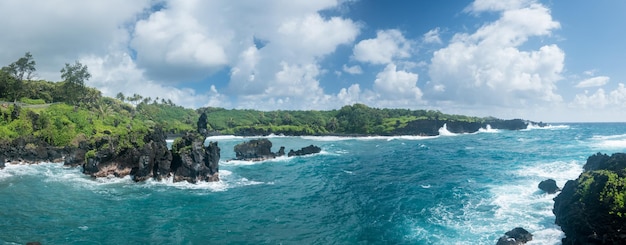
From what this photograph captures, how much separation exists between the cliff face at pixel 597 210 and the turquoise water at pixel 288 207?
4632 millimetres

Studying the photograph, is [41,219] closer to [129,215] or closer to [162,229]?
[129,215]

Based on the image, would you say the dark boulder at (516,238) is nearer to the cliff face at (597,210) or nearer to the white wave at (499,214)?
the white wave at (499,214)

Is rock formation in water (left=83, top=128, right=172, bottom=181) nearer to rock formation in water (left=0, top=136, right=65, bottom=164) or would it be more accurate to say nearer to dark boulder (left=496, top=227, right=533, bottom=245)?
rock formation in water (left=0, top=136, right=65, bottom=164)

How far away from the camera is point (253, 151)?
10025cm

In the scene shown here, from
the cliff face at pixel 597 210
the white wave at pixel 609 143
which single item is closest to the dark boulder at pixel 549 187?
the cliff face at pixel 597 210

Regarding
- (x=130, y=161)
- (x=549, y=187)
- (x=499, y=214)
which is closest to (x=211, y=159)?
(x=130, y=161)

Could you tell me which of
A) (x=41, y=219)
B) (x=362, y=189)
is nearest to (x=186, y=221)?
(x=41, y=219)

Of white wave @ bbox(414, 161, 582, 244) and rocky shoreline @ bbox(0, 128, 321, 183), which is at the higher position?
rocky shoreline @ bbox(0, 128, 321, 183)

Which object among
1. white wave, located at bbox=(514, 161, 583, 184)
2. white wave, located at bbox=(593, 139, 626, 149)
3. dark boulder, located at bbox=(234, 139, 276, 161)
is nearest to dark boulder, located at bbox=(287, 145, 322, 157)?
dark boulder, located at bbox=(234, 139, 276, 161)

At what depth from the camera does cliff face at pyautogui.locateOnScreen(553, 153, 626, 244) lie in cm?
2505

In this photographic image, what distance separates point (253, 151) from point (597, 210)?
82.4m

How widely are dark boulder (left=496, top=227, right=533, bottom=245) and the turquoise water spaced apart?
148cm

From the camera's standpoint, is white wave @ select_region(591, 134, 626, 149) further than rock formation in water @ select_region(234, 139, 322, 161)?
Yes

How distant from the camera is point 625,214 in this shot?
2466 centimetres
